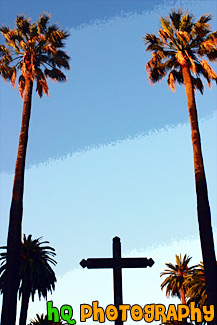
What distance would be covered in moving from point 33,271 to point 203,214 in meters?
25.5

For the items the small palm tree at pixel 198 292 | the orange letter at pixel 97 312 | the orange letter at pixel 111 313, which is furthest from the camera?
the small palm tree at pixel 198 292

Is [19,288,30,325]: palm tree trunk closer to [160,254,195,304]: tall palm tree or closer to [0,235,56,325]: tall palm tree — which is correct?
[0,235,56,325]: tall palm tree

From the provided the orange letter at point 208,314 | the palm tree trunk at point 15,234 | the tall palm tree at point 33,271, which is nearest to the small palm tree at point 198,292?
the tall palm tree at point 33,271

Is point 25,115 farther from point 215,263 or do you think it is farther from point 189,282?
point 189,282

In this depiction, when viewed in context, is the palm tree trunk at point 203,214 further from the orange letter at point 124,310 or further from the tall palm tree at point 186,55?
the orange letter at point 124,310

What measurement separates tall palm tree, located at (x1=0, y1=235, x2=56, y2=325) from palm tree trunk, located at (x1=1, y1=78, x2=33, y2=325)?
1839cm

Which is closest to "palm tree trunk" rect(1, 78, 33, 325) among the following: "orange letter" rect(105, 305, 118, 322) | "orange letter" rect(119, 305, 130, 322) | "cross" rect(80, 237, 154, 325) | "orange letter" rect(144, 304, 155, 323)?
"orange letter" rect(144, 304, 155, 323)

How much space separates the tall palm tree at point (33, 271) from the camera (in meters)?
42.4

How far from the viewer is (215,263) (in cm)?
1966

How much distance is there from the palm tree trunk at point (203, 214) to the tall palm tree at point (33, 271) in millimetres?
24123

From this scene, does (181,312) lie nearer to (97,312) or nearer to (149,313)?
(149,313)

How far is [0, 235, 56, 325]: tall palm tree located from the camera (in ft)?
139

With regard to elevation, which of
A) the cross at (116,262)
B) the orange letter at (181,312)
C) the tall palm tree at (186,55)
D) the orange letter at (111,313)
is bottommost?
the orange letter at (111,313)

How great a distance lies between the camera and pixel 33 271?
42.6 m
